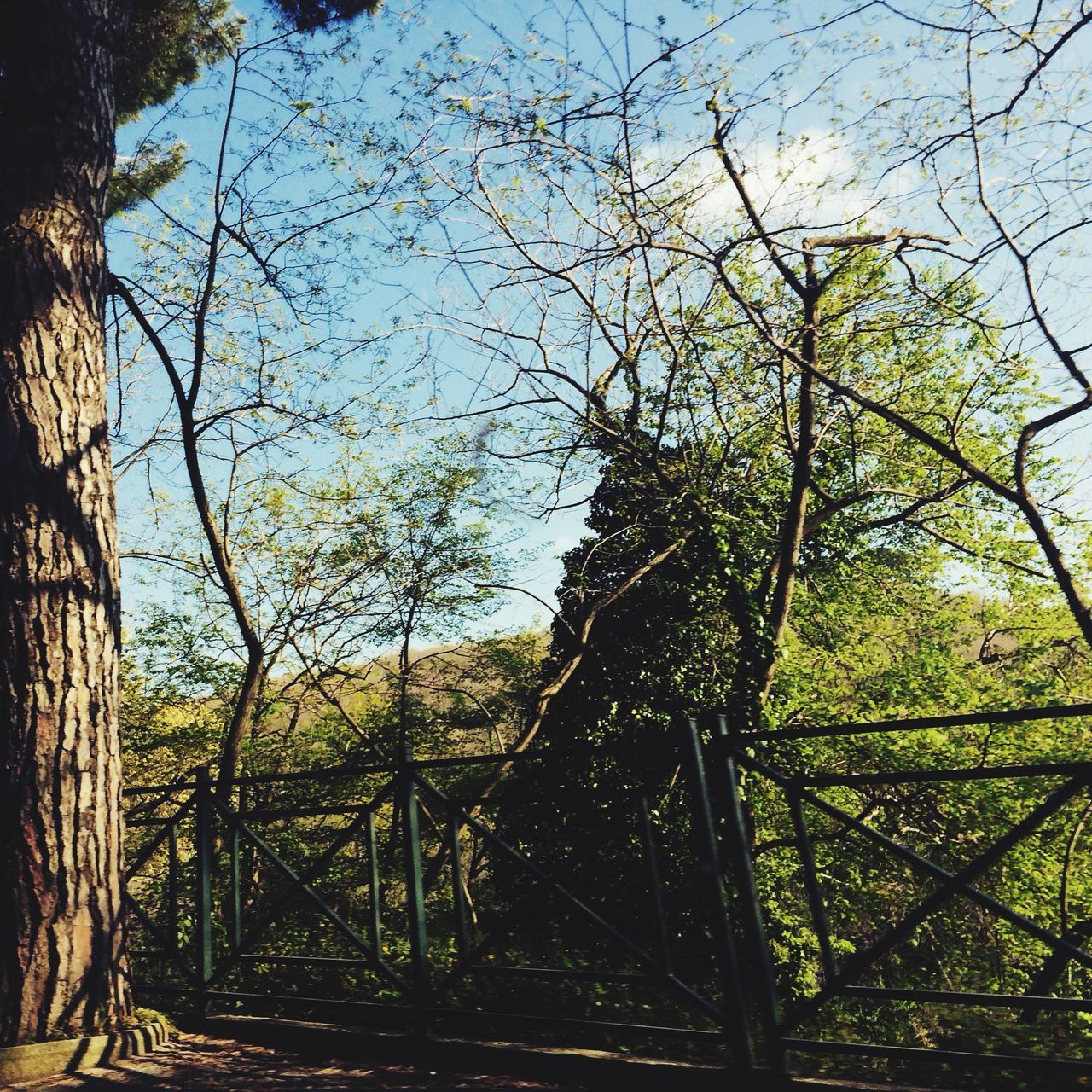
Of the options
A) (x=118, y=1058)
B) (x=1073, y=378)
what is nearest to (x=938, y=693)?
(x=1073, y=378)

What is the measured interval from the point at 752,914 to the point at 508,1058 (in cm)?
116

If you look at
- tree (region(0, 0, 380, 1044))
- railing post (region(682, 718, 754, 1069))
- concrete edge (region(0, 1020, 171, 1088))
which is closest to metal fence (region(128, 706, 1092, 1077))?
railing post (region(682, 718, 754, 1069))

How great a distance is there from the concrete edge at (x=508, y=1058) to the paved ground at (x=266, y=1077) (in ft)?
0.21

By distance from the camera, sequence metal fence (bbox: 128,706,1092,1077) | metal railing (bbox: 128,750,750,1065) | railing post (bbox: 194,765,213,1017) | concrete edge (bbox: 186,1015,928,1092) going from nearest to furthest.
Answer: concrete edge (bbox: 186,1015,928,1092)
metal fence (bbox: 128,706,1092,1077)
metal railing (bbox: 128,750,750,1065)
railing post (bbox: 194,765,213,1017)

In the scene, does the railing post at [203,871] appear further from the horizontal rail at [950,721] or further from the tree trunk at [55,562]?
the horizontal rail at [950,721]

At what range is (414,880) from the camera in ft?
12.4

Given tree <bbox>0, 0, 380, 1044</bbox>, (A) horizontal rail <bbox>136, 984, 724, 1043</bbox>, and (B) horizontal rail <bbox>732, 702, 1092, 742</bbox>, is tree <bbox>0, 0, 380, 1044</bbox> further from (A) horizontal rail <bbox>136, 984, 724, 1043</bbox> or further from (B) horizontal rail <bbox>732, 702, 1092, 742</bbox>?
(B) horizontal rail <bbox>732, 702, 1092, 742</bbox>

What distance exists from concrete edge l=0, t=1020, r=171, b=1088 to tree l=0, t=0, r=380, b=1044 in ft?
0.25

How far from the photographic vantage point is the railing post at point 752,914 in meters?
2.91

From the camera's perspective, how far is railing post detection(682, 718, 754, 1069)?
2967mm

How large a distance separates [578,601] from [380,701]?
6676 millimetres

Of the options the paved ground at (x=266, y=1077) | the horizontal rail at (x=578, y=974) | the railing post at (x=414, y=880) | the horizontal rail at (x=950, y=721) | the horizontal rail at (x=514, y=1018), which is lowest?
the paved ground at (x=266, y=1077)

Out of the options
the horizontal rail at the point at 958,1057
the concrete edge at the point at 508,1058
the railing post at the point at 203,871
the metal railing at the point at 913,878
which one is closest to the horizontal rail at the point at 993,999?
the metal railing at the point at 913,878

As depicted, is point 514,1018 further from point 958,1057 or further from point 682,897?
point 682,897
